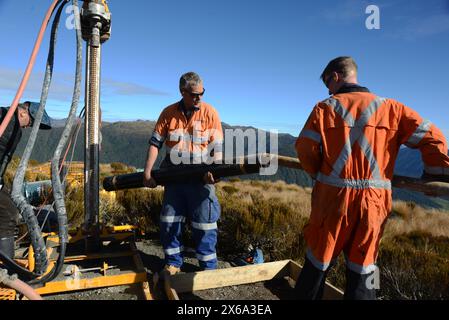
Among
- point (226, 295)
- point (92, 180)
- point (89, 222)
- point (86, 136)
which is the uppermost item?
point (86, 136)

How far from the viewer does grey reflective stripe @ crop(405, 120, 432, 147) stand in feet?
7.54

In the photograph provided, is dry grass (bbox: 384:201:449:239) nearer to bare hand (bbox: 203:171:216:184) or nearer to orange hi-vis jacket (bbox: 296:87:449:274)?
bare hand (bbox: 203:171:216:184)

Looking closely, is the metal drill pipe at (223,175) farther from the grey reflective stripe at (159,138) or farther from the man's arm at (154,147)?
the grey reflective stripe at (159,138)

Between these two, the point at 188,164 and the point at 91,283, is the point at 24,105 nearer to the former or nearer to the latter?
the point at 188,164

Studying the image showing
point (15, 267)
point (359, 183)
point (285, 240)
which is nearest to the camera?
point (359, 183)

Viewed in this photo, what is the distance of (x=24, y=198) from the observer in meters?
2.50

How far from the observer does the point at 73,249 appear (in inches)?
180

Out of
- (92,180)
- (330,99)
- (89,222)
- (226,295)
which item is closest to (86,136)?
(92,180)

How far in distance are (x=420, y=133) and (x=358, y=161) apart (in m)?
0.48

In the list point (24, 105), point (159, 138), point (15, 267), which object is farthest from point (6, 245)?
point (159, 138)

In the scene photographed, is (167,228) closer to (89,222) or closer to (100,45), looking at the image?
(89,222)
